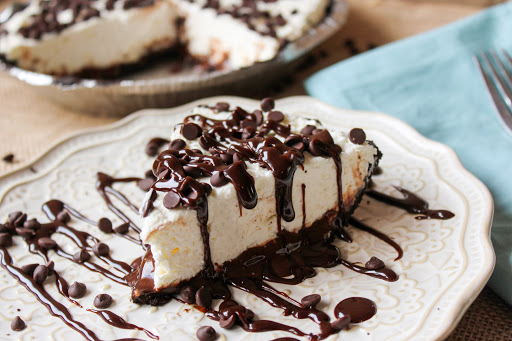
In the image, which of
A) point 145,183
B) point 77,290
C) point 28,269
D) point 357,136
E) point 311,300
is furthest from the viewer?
point 145,183

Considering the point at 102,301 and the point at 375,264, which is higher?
the point at 375,264

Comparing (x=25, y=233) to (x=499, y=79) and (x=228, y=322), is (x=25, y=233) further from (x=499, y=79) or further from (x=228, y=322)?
(x=499, y=79)

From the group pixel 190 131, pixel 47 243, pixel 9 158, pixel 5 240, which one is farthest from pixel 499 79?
pixel 9 158

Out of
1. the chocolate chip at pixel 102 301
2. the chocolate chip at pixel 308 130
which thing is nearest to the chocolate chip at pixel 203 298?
the chocolate chip at pixel 102 301

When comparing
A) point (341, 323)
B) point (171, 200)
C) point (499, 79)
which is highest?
point (499, 79)

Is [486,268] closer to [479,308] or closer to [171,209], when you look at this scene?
[479,308]

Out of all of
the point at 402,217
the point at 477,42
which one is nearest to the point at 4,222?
the point at 402,217

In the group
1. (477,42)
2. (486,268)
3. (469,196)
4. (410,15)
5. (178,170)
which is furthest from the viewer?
(410,15)
